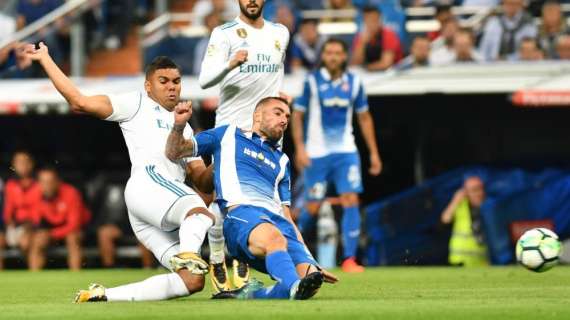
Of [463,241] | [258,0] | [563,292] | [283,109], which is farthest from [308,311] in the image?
[463,241]

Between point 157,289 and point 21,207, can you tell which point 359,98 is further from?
point 157,289

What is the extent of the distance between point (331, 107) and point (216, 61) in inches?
159

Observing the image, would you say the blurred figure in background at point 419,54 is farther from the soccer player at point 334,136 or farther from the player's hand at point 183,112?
the player's hand at point 183,112

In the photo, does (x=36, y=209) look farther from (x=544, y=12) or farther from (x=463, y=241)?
(x=544, y=12)

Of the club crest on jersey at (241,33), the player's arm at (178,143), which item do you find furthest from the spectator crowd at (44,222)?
the player's arm at (178,143)

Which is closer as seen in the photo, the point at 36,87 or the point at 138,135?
the point at 138,135

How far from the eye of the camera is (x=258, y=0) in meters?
11.4

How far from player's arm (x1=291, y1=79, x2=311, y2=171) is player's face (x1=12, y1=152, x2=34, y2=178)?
15.1 feet

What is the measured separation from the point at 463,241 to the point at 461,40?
9.07 feet

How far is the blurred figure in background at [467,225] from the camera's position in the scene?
16.8 m

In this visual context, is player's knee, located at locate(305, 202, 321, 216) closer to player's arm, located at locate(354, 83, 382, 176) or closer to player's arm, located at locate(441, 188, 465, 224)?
player's arm, located at locate(354, 83, 382, 176)

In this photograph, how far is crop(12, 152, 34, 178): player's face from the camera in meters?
18.2

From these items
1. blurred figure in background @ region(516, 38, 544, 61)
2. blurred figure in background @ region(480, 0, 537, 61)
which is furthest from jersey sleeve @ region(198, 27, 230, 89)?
blurred figure in background @ region(480, 0, 537, 61)

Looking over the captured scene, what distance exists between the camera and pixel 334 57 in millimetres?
14719
